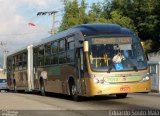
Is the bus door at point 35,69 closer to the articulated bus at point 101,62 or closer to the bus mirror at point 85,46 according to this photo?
the articulated bus at point 101,62

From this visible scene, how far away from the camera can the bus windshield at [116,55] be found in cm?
1873

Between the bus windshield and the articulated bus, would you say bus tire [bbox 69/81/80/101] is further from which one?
the bus windshield

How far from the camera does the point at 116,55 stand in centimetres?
1895

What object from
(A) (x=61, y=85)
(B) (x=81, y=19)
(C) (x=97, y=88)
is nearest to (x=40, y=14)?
(B) (x=81, y=19)

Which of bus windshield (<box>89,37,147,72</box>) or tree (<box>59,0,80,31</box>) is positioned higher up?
tree (<box>59,0,80,31</box>)

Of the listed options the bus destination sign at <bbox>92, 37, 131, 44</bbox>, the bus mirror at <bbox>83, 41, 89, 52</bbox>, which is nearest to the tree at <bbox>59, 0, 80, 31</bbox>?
the bus destination sign at <bbox>92, 37, 131, 44</bbox>

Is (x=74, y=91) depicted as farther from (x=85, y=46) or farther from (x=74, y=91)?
(x=85, y=46)

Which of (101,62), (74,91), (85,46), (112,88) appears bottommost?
(74,91)

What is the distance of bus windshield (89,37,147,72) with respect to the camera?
1873 centimetres

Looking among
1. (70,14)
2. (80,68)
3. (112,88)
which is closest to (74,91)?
(80,68)

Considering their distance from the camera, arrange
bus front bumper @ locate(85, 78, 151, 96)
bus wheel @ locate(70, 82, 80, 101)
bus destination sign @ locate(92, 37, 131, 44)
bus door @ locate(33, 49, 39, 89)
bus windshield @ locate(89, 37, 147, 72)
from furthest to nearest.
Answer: bus door @ locate(33, 49, 39, 89) < bus wheel @ locate(70, 82, 80, 101) < bus destination sign @ locate(92, 37, 131, 44) < bus windshield @ locate(89, 37, 147, 72) < bus front bumper @ locate(85, 78, 151, 96)

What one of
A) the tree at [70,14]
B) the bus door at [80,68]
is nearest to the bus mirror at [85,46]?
the bus door at [80,68]

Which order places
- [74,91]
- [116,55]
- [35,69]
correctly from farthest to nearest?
1. [35,69]
2. [74,91]
3. [116,55]

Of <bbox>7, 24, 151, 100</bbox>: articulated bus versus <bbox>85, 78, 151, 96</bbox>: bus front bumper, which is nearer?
<bbox>85, 78, 151, 96</bbox>: bus front bumper
